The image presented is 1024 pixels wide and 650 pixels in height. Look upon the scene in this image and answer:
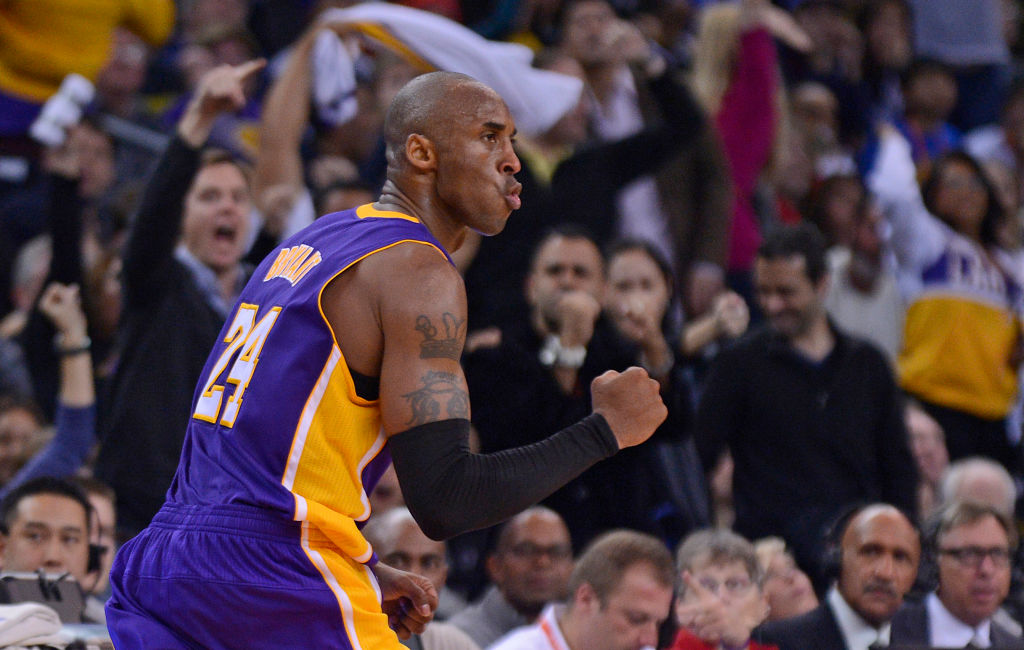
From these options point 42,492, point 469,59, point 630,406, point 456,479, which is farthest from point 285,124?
point 456,479

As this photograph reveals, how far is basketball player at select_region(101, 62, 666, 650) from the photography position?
2.76 m

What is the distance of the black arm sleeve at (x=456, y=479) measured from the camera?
2.75m

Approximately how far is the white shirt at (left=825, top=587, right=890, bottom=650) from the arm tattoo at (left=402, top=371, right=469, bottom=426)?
2762 mm

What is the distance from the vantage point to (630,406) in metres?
2.97

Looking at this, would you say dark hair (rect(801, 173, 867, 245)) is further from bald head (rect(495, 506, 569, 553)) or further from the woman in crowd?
bald head (rect(495, 506, 569, 553))

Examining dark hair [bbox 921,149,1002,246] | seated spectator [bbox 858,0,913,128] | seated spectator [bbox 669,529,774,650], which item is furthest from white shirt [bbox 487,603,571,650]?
seated spectator [bbox 858,0,913,128]

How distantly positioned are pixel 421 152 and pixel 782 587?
122 inches

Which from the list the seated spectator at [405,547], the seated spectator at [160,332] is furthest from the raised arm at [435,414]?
the seated spectator at [160,332]

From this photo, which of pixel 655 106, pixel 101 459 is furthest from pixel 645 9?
pixel 101 459

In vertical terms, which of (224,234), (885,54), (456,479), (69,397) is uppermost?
(885,54)

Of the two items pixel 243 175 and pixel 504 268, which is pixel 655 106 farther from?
pixel 243 175

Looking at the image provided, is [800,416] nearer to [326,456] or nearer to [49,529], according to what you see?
[49,529]

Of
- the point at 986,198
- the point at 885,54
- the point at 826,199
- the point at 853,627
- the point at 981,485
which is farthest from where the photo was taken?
the point at 885,54

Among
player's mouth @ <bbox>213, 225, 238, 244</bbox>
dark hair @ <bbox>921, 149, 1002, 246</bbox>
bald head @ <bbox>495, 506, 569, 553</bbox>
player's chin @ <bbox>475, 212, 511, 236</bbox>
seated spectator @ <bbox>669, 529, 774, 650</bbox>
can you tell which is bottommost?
seated spectator @ <bbox>669, 529, 774, 650</bbox>
